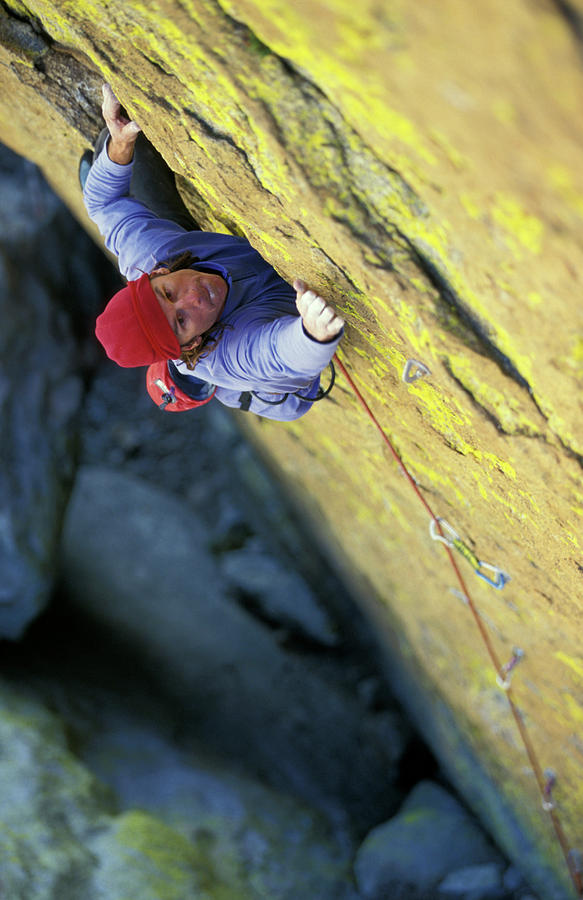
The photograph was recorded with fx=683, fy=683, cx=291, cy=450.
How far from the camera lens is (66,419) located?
3186 millimetres

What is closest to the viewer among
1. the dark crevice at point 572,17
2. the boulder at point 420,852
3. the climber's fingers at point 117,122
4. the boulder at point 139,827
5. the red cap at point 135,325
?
the dark crevice at point 572,17

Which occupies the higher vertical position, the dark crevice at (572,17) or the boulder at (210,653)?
the dark crevice at (572,17)

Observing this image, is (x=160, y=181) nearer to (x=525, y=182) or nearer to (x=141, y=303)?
(x=141, y=303)

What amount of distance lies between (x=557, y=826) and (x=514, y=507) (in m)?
1.37

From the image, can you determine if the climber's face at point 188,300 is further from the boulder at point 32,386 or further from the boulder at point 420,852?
the boulder at point 420,852

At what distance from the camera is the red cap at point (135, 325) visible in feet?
4.05

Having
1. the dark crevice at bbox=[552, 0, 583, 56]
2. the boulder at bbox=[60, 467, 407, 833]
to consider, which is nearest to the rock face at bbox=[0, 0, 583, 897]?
the dark crevice at bbox=[552, 0, 583, 56]

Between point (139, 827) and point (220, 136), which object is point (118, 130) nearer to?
point (220, 136)

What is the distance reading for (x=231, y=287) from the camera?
144 centimetres

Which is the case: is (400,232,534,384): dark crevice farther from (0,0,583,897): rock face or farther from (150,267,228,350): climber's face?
(150,267,228,350): climber's face

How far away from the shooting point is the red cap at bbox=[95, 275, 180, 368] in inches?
48.6

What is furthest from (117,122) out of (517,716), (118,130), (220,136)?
(517,716)

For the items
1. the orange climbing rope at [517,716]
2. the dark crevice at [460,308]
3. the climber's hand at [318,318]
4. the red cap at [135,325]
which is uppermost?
the dark crevice at [460,308]

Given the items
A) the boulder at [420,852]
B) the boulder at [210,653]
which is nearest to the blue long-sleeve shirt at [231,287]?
the boulder at [420,852]
